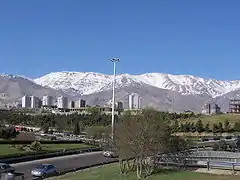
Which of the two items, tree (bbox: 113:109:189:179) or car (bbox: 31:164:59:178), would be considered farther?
car (bbox: 31:164:59:178)

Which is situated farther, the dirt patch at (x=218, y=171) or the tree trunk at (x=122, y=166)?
the tree trunk at (x=122, y=166)

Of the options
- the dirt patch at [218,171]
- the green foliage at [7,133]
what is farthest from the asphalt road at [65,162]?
the green foliage at [7,133]

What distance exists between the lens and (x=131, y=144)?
1423 inches

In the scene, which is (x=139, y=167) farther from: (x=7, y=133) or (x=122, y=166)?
(x=7, y=133)

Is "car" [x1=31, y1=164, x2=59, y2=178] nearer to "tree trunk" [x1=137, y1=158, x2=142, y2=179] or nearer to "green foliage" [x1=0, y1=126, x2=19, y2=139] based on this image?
"tree trunk" [x1=137, y1=158, x2=142, y2=179]

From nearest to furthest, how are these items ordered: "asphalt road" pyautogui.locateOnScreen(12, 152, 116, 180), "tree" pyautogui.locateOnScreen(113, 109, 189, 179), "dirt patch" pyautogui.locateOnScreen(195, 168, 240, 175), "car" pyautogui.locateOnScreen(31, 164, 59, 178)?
"dirt patch" pyautogui.locateOnScreen(195, 168, 240, 175) < "tree" pyautogui.locateOnScreen(113, 109, 189, 179) < "car" pyautogui.locateOnScreen(31, 164, 59, 178) < "asphalt road" pyautogui.locateOnScreen(12, 152, 116, 180)

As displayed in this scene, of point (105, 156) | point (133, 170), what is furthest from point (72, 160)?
point (133, 170)

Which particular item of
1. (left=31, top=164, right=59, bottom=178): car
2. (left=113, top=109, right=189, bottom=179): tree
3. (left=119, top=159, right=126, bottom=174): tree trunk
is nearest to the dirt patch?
(left=113, top=109, right=189, bottom=179): tree

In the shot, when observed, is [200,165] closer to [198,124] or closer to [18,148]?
[18,148]

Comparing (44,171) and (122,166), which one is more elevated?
(122,166)

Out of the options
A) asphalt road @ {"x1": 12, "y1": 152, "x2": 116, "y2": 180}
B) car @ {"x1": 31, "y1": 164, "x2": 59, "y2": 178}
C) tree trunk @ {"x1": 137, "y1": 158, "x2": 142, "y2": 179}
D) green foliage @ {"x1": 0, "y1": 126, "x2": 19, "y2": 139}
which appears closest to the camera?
tree trunk @ {"x1": 137, "y1": 158, "x2": 142, "y2": 179}

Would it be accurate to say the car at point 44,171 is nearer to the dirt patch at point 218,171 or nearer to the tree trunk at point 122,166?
the tree trunk at point 122,166

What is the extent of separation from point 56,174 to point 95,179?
801 centimetres

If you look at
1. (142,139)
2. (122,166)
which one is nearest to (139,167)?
(142,139)
